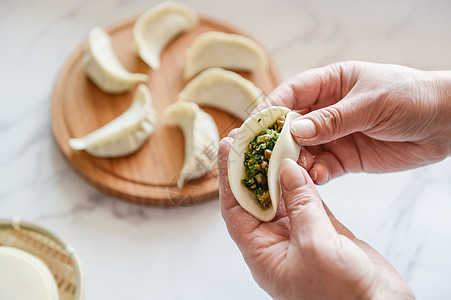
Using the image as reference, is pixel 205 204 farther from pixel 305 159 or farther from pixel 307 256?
pixel 307 256

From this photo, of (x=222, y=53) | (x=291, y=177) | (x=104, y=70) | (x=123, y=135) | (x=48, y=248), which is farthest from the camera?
(x=222, y=53)

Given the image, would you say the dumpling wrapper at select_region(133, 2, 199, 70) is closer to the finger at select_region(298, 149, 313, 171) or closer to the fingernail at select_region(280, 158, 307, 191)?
the finger at select_region(298, 149, 313, 171)

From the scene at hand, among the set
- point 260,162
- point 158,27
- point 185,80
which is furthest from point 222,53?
point 260,162

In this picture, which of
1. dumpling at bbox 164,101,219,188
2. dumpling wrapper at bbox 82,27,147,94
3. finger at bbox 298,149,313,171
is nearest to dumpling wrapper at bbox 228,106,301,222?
finger at bbox 298,149,313,171

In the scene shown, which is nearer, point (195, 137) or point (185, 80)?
point (195, 137)


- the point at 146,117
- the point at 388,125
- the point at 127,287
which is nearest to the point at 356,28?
the point at 388,125

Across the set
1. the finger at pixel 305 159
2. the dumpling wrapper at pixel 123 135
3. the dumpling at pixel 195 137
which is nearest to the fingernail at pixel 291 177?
the finger at pixel 305 159
